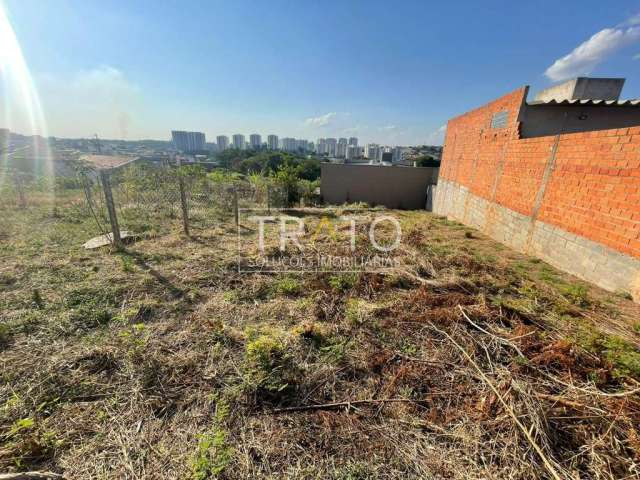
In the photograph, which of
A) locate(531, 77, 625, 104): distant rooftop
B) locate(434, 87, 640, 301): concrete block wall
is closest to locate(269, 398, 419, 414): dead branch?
locate(434, 87, 640, 301): concrete block wall

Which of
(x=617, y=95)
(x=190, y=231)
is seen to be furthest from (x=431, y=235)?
(x=617, y=95)

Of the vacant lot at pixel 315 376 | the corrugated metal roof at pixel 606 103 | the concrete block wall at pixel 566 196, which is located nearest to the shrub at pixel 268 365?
the vacant lot at pixel 315 376

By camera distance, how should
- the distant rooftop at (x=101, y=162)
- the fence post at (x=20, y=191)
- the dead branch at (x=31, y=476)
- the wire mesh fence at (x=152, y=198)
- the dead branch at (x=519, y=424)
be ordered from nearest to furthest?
the dead branch at (x=31, y=476) → the dead branch at (x=519, y=424) → the distant rooftop at (x=101, y=162) → the wire mesh fence at (x=152, y=198) → the fence post at (x=20, y=191)

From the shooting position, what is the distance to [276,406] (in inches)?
76.6

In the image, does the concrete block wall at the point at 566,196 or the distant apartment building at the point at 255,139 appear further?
the distant apartment building at the point at 255,139

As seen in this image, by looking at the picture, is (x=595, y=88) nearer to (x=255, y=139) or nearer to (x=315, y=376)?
(x=315, y=376)

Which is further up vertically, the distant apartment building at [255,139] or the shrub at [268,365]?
the distant apartment building at [255,139]

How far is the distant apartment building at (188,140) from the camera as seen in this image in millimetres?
68375

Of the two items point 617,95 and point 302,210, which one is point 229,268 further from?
point 617,95

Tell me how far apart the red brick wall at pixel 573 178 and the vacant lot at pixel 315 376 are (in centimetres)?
91

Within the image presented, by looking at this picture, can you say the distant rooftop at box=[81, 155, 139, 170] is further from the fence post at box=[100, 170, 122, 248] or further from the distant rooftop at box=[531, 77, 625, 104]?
the distant rooftop at box=[531, 77, 625, 104]

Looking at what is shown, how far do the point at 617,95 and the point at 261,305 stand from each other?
35.6ft

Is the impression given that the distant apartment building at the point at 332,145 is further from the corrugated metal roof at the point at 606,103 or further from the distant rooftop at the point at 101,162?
the corrugated metal roof at the point at 606,103

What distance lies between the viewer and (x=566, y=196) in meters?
4.12
